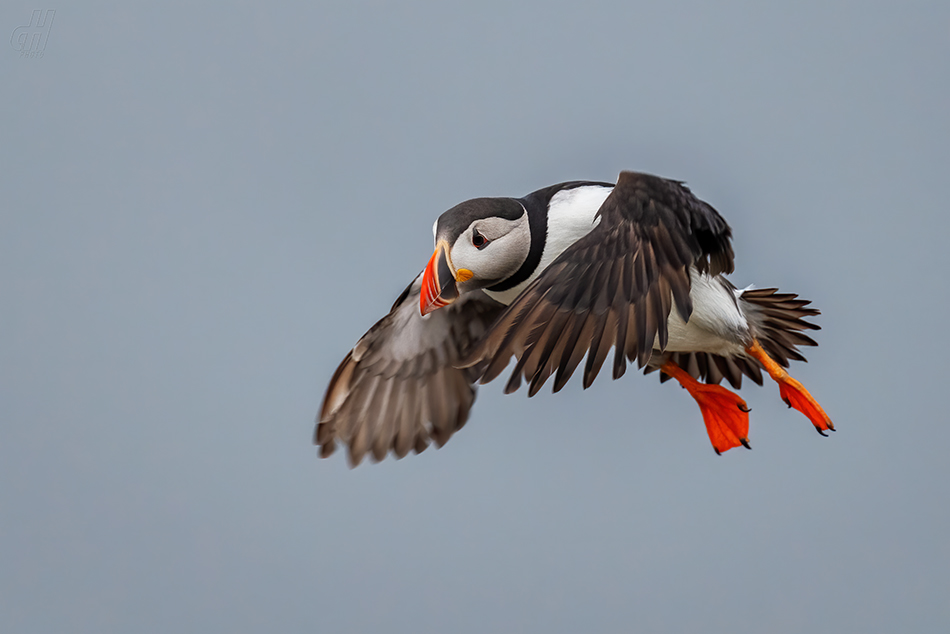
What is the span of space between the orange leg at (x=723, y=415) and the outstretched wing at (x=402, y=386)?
1.77 feet

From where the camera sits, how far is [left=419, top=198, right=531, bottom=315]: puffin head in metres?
1.83

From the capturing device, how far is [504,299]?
2096 millimetres

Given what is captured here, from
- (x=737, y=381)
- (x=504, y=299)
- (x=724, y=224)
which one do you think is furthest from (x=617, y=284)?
(x=737, y=381)

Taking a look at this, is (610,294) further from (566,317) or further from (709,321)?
(709,321)

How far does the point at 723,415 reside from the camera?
2.26 metres

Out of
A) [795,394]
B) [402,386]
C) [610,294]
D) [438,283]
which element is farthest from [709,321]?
[402,386]

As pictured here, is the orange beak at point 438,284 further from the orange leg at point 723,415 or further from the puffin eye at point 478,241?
the orange leg at point 723,415

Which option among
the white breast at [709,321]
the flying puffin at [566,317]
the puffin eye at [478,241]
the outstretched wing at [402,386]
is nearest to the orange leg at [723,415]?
the flying puffin at [566,317]

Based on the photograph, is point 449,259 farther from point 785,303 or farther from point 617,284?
point 785,303

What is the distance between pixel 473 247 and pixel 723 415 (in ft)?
2.63

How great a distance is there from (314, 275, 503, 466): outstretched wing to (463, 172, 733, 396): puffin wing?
2.10 feet

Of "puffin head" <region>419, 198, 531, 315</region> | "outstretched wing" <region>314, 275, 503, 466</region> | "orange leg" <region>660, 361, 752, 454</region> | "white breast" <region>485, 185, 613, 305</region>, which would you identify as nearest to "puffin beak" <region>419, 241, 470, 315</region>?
"puffin head" <region>419, 198, 531, 315</region>

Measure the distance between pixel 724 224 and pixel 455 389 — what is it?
0.79m

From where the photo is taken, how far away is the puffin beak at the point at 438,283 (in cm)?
182
